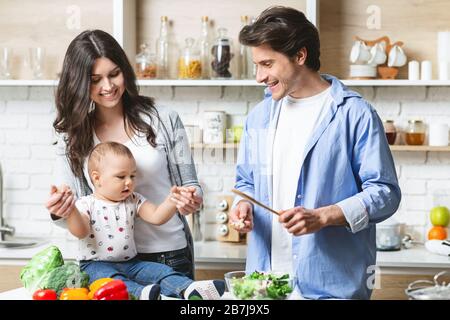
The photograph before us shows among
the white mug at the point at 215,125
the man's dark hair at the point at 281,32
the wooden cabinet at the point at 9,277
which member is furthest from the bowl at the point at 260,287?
the wooden cabinet at the point at 9,277

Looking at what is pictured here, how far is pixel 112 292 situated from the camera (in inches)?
41.3

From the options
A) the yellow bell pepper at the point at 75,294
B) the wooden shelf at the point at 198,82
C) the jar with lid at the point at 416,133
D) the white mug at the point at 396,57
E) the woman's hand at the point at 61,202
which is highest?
the white mug at the point at 396,57

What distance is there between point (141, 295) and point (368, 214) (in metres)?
0.34

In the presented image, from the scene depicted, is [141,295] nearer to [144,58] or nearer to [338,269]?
[338,269]

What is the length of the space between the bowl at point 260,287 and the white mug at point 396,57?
997mm

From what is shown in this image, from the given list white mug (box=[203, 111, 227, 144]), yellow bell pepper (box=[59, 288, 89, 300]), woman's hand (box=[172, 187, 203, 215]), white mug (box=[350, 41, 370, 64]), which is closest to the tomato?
yellow bell pepper (box=[59, 288, 89, 300])

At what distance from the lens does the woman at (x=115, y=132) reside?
1.20 m

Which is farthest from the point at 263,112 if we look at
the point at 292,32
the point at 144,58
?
the point at 144,58

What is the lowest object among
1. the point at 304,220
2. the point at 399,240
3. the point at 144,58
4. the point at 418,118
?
the point at 399,240

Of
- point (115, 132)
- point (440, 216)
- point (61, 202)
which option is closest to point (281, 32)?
point (115, 132)

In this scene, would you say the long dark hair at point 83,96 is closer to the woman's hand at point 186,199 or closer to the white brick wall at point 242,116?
the woman's hand at point 186,199

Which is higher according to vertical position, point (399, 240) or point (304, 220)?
point (304, 220)

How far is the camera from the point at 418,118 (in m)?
2.04
